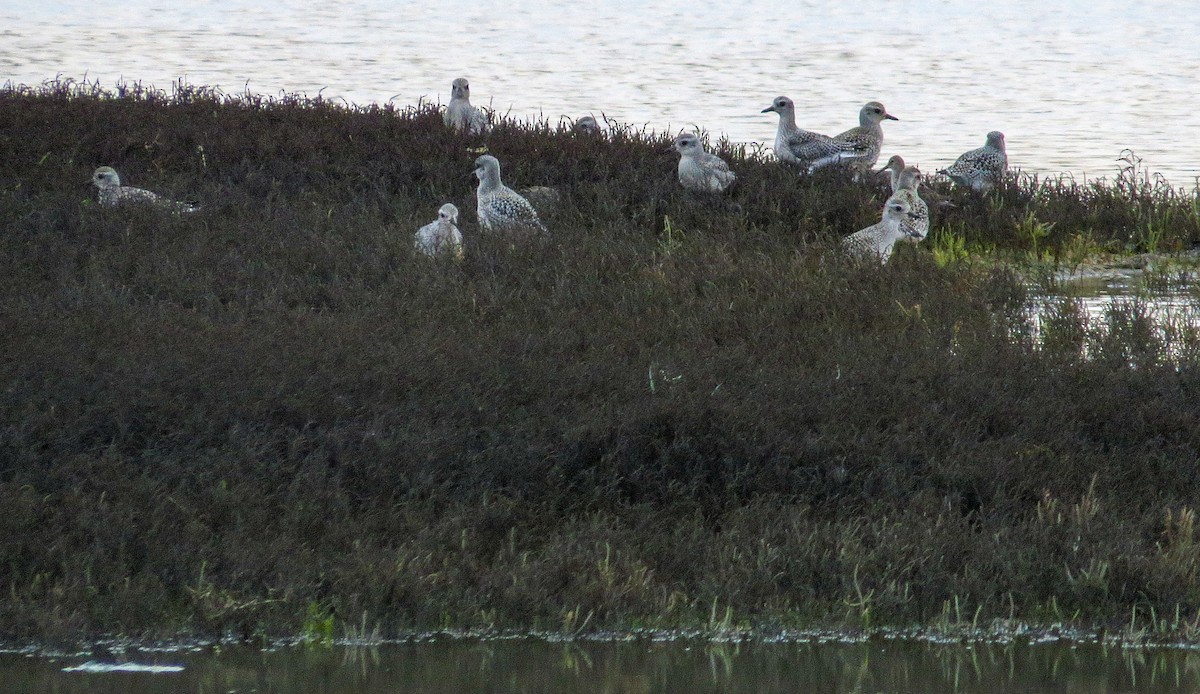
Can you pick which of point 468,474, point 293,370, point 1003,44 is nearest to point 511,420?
point 468,474

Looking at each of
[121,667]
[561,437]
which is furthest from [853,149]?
[121,667]

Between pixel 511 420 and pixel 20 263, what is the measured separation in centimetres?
395

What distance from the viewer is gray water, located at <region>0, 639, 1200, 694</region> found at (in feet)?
15.2

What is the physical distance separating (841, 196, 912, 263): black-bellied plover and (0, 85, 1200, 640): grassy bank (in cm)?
27

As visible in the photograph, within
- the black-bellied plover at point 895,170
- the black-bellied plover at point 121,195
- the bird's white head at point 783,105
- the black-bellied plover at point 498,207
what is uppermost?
the bird's white head at point 783,105

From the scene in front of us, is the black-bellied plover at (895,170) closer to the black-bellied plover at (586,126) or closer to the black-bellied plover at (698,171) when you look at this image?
the black-bellied plover at (698,171)

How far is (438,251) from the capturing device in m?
9.98

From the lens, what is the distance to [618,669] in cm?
478

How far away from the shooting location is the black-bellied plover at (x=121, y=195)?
10.9 m

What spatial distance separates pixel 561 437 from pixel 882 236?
4.83 m

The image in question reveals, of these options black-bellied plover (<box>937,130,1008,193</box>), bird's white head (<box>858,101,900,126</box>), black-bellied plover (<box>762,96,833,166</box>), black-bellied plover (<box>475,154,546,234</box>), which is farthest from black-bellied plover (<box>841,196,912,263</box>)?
bird's white head (<box>858,101,900,126</box>)

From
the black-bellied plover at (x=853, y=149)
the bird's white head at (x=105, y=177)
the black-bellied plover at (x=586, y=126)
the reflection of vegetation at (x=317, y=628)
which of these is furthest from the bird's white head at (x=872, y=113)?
the reflection of vegetation at (x=317, y=628)

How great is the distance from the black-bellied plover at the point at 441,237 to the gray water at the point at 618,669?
5.27 meters

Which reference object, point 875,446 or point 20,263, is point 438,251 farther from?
point 875,446
